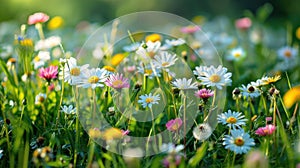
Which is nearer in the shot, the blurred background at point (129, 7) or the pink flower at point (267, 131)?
the pink flower at point (267, 131)

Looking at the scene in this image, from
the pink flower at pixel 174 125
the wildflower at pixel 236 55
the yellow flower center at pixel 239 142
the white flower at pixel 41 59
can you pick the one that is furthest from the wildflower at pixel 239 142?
the wildflower at pixel 236 55

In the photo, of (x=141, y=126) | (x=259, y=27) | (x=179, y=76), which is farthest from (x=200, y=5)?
(x=141, y=126)

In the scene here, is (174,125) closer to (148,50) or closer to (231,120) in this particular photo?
(231,120)

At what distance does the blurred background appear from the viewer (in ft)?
16.4

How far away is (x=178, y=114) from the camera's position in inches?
59.9

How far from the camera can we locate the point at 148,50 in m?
1.66

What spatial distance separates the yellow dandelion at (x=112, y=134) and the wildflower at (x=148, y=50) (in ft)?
0.96

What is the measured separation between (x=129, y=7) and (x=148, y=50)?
363 centimetres

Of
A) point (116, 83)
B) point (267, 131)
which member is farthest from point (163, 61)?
point (267, 131)

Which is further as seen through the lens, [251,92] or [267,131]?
[251,92]

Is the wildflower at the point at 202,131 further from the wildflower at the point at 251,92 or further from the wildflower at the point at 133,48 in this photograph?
the wildflower at the point at 133,48

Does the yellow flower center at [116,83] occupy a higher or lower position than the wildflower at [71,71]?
lower

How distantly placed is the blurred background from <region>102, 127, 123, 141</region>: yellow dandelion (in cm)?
359

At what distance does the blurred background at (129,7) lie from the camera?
501 centimetres
